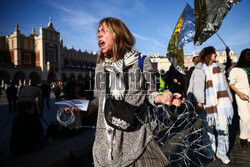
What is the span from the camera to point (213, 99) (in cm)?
260

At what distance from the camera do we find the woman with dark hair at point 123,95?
1.03 m

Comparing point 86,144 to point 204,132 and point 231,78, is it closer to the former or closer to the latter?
point 204,132

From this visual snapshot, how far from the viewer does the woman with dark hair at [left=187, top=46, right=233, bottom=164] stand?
8.38ft

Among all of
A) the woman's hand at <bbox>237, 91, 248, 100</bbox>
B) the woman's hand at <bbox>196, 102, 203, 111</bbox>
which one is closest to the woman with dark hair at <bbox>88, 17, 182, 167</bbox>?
the woman's hand at <bbox>196, 102, 203, 111</bbox>

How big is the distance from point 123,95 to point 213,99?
6.85 feet

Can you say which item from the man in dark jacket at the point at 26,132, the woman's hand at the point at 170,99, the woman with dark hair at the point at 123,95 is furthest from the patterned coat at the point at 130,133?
the man in dark jacket at the point at 26,132

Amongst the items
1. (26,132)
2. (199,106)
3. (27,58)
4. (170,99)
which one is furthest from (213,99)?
(27,58)

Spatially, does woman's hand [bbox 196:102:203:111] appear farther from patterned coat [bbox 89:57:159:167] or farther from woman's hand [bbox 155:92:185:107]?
woman's hand [bbox 155:92:185:107]

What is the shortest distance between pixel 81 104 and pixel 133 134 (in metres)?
0.40

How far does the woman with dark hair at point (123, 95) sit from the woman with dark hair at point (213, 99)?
1.82 meters

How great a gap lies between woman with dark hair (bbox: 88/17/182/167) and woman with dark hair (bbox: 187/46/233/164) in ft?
5.96

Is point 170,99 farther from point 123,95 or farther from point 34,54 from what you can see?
point 34,54

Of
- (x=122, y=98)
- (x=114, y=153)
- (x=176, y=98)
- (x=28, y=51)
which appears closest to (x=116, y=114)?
(x=122, y=98)

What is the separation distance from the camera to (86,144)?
3090 millimetres
